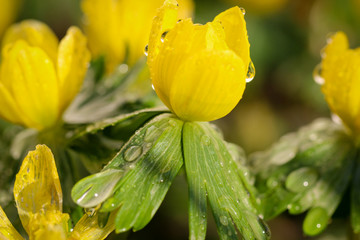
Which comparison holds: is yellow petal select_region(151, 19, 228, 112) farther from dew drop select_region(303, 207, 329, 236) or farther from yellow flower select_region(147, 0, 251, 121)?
dew drop select_region(303, 207, 329, 236)

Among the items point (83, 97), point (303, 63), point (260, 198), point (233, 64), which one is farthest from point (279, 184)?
point (303, 63)

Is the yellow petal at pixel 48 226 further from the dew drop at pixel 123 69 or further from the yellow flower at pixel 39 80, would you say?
the dew drop at pixel 123 69

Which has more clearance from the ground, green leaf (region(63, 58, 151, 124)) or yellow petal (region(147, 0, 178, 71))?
yellow petal (region(147, 0, 178, 71))

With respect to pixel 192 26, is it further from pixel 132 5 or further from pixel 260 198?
pixel 132 5

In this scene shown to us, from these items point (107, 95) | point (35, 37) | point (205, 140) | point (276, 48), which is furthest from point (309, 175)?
point (276, 48)

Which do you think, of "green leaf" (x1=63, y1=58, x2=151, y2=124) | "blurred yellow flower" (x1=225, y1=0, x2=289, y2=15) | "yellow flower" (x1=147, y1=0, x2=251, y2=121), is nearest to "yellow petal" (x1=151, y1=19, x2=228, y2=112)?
"yellow flower" (x1=147, y1=0, x2=251, y2=121)

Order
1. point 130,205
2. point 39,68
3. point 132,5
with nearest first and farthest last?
point 130,205 < point 39,68 < point 132,5
